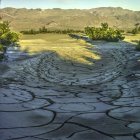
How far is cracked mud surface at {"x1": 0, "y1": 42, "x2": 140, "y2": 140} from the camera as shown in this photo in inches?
271

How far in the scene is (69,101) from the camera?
9664 millimetres

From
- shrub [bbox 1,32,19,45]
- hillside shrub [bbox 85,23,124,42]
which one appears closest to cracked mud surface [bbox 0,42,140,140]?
shrub [bbox 1,32,19,45]

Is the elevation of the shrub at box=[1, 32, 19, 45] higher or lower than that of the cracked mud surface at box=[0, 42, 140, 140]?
higher

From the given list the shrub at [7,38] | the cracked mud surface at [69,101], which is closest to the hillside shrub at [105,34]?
the shrub at [7,38]

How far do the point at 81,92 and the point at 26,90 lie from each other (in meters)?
1.49

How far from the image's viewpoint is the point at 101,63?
17828 mm

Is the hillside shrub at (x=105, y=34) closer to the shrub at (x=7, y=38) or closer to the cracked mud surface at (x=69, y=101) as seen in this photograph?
the shrub at (x=7, y=38)

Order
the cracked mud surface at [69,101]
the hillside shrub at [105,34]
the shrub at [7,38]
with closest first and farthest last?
the cracked mud surface at [69,101] < the shrub at [7,38] < the hillside shrub at [105,34]

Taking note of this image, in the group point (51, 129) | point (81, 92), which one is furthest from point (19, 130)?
point (81, 92)

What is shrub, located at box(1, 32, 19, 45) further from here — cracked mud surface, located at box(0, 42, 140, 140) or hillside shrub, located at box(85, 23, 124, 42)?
hillside shrub, located at box(85, 23, 124, 42)

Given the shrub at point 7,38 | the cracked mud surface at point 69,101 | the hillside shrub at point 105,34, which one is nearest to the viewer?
the cracked mud surface at point 69,101

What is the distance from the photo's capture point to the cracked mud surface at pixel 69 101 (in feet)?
22.6

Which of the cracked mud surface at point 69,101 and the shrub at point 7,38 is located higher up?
the shrub at point 7,38

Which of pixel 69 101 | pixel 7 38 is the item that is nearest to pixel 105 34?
pixel 7 38
